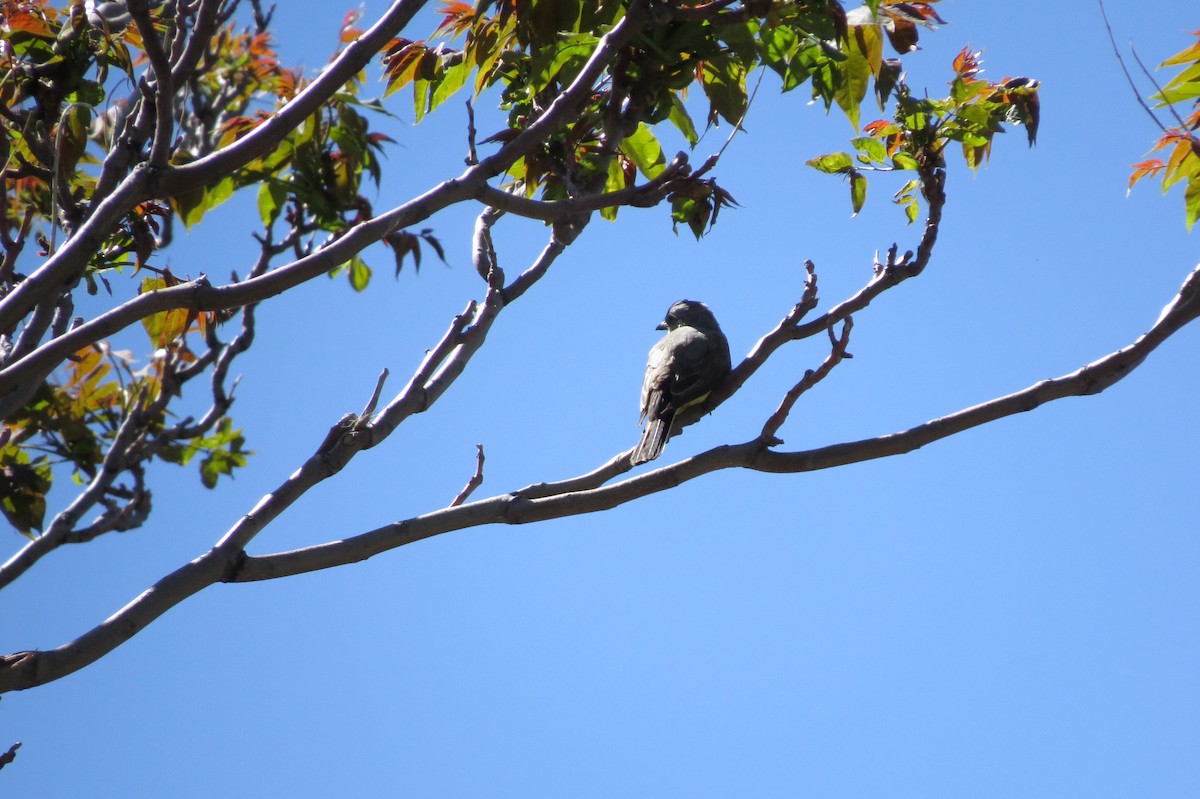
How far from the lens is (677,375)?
5.99 metres

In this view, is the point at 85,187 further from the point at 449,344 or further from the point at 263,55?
the point at 263,55

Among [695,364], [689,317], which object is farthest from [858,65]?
[689,317]

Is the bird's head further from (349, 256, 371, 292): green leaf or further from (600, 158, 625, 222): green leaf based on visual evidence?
(600, 158, 625, 222): green leaf

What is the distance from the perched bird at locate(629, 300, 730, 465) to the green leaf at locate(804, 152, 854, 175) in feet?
4.33

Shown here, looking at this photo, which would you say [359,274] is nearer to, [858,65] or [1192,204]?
[858,65]

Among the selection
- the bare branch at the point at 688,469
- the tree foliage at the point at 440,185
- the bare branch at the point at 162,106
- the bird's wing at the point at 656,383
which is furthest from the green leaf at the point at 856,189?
the bare branch at the point at 162,106

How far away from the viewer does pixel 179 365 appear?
18.7ft

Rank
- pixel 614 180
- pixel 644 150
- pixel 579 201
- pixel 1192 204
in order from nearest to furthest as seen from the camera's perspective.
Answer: pixel 579 201
pixel 1192 204
pixel 644 150
pixel 614 180

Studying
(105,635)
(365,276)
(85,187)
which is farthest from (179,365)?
(105,635)

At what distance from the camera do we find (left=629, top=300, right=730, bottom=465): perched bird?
523 cm

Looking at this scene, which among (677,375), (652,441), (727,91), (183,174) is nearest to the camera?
(183,174)

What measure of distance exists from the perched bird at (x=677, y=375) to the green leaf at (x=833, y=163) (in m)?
1.32

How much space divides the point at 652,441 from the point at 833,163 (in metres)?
1.45

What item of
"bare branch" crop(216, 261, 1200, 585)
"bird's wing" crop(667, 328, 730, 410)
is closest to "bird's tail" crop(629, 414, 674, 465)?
"bird's wing" crop(667, 328, 730, 410)
